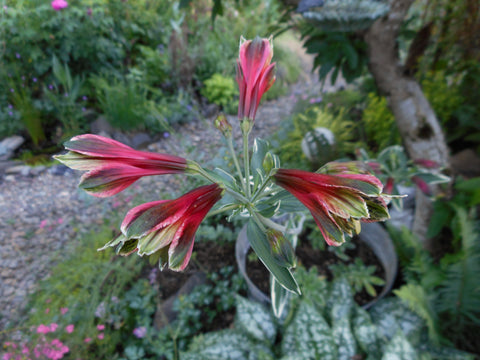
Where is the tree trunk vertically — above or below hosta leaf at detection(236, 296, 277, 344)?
above

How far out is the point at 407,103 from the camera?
50.3 inches

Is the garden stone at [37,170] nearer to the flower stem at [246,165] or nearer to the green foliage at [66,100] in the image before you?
the green foliage at [66,100]

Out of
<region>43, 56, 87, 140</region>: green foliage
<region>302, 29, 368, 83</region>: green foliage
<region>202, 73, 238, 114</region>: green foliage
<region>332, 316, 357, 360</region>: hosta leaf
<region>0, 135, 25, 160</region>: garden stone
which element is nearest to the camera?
<region>332, 316, 357, 360</region>: hosta leaf

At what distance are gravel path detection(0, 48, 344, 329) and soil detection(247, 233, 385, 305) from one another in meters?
0.79

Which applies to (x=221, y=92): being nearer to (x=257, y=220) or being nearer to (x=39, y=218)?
(x=39, y=218)

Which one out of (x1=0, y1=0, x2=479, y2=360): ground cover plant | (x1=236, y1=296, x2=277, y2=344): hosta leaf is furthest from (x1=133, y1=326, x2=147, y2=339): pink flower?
(x1=236, y1=296, x2=277, y2=344): hosta leaf

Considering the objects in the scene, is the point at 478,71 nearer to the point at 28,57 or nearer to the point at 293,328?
the point at 293,328

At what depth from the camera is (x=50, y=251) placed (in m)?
1.44

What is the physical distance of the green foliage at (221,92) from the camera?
2768 mm

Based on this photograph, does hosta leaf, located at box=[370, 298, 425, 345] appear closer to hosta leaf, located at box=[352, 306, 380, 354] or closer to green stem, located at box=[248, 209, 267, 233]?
hosta leaf, located at box=[352, 306, 380, 354]

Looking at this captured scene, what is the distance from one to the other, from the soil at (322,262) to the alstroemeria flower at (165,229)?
96cm

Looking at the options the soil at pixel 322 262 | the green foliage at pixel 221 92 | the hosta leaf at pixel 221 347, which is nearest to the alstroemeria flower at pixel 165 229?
the hosta leaf at pixel 221 347

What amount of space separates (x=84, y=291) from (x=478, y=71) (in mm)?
2467

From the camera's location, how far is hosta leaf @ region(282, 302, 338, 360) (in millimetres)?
943
